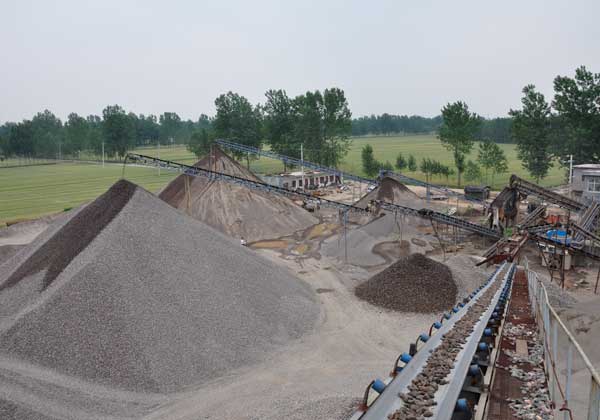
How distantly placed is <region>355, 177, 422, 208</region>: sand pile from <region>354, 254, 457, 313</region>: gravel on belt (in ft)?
53.9

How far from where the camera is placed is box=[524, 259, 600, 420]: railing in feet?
11.8

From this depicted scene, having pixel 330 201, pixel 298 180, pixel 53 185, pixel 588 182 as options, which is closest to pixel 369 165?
pixel 298 180

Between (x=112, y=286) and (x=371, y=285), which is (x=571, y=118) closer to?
(x=371, y=285)

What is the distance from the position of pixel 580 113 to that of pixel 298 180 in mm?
33708

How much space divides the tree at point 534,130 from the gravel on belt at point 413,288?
134ft

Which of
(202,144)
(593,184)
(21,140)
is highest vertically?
(21,140)

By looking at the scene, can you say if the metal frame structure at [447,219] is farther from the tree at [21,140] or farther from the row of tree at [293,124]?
the tree at [21,140]

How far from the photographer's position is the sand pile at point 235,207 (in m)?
32.5

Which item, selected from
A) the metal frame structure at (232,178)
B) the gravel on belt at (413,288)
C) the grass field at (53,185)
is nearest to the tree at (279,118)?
the grass field at (53,185)

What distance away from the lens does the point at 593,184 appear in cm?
3456

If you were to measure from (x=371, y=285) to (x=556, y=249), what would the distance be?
1253 centimetres

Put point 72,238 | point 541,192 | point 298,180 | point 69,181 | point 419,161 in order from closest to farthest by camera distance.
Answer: point 72,238 < point 541,192 < point 298,180 < point 69,181 < point 419,161

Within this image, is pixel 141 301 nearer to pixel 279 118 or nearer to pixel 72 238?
pixel 72 238

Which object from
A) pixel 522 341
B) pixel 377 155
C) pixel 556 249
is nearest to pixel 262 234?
pixel 556 249
